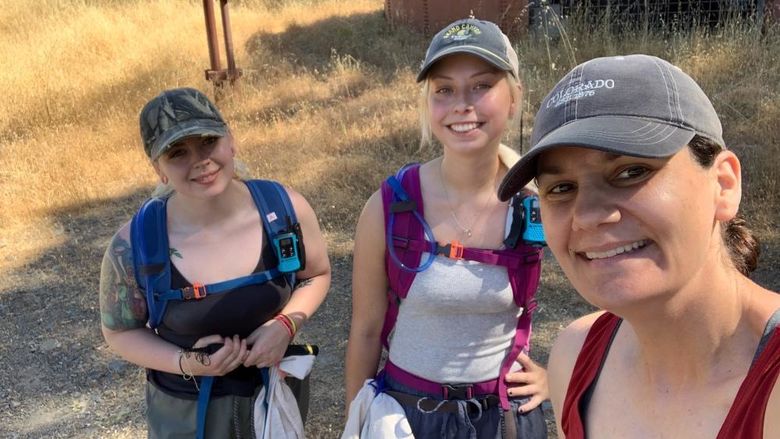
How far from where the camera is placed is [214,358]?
2.15 m

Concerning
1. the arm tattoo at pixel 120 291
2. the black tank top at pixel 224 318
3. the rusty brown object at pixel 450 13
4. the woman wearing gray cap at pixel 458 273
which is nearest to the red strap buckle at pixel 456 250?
the woman wearing gray cap at pixel 458 273

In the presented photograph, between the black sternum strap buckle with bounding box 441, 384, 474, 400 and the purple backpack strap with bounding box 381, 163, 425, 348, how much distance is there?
10.2 inches

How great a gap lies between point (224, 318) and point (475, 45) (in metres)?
1.07

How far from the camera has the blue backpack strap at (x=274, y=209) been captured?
2.28 m

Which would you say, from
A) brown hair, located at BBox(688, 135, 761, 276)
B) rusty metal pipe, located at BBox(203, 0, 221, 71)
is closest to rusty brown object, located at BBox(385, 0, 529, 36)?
rusty metal pipe, located at BBox(203, 0, 221, 71)

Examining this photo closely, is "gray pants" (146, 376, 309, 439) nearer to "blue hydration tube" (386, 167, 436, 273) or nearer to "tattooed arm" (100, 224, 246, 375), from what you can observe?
"tattooed arm" (100, 224, 246, 375)

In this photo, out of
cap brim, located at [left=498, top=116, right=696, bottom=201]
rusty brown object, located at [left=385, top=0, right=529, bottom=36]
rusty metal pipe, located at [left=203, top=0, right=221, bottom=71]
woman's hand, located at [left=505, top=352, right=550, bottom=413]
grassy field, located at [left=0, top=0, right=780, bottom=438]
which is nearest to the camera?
cap brim, located at [left=498, top=116, right=696, bottom=201]

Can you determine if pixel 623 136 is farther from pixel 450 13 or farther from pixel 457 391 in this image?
pixel 450 13

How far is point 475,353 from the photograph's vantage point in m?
2.06

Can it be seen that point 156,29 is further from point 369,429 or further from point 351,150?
point 369,429

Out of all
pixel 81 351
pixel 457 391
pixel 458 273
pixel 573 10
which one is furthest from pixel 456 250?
pixel 573 10

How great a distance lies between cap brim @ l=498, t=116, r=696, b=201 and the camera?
1131 mm

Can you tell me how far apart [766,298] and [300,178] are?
510 centimetres

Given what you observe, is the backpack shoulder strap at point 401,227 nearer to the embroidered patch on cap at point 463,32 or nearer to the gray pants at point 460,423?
the gray pants at point 460,423
